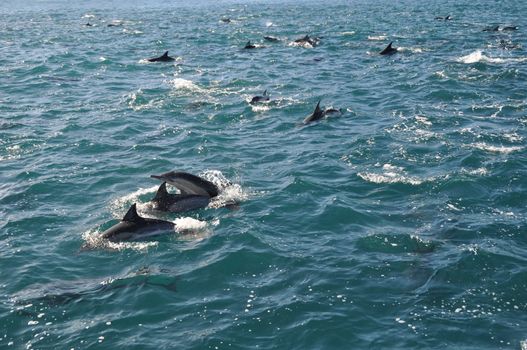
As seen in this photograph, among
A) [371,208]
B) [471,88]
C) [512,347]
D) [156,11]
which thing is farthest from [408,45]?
[156,11]

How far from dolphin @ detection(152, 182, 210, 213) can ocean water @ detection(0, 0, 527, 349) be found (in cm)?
31

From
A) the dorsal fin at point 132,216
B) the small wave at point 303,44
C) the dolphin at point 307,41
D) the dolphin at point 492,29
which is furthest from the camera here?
the dolphin at point 492,29

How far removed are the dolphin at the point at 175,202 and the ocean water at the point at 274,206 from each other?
311 mm

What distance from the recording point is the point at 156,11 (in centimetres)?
8700

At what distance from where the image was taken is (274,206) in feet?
56.1

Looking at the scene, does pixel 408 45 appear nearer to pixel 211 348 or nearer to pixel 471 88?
pixel 471 88

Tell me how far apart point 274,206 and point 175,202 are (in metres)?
2.91

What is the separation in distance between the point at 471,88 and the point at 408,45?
15.9 meters

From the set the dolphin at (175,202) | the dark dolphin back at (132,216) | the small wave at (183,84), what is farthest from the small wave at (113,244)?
the small wave at (183,84)

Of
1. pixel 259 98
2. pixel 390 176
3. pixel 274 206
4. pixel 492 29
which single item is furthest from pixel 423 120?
pixel 492 29

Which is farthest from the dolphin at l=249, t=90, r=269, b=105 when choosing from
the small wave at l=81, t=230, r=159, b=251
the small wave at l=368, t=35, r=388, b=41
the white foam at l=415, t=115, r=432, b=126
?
the small wave at l=368, t=35, r=388, b=41

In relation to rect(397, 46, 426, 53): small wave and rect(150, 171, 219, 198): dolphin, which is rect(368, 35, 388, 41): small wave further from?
rect(150, 171, 219, 198): dolphin

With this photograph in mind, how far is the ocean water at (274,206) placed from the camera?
11.6m

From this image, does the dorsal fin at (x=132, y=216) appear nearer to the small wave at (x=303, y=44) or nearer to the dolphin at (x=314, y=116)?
the dolphin at (x=314, y=116)
